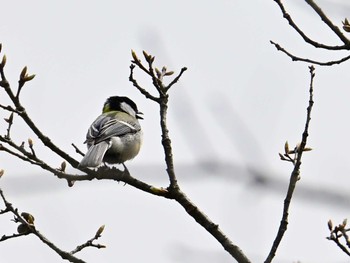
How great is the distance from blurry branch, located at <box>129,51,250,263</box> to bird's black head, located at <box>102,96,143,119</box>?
439 cm

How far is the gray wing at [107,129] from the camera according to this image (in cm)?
680

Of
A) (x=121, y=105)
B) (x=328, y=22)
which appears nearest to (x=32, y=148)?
(x=328, y=22)

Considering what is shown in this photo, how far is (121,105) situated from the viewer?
916 centimetres

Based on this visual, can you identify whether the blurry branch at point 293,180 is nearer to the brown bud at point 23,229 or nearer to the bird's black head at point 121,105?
the brown bud at point 23,229

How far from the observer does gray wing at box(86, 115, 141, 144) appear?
680 centimetres

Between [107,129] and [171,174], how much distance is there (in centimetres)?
293

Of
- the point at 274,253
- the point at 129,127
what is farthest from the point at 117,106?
the point at 274,253

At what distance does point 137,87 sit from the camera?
438cm

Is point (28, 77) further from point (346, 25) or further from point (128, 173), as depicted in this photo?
point (346, 25)

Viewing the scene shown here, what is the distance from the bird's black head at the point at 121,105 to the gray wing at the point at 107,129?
1008mm

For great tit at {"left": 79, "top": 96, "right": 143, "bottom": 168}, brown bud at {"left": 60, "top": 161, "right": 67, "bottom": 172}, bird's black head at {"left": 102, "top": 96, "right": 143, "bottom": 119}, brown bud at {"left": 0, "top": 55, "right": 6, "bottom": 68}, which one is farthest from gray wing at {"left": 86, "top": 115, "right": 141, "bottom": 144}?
brown bud at {"left": 0, "top": 55, "right": 6, "bottom": 68}

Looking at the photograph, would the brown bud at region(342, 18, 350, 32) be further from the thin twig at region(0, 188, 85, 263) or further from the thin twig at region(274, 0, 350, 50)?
the thin twig at region(0, 188, 85, 263)

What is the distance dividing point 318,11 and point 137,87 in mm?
1351

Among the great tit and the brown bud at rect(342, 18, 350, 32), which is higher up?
the great tit
